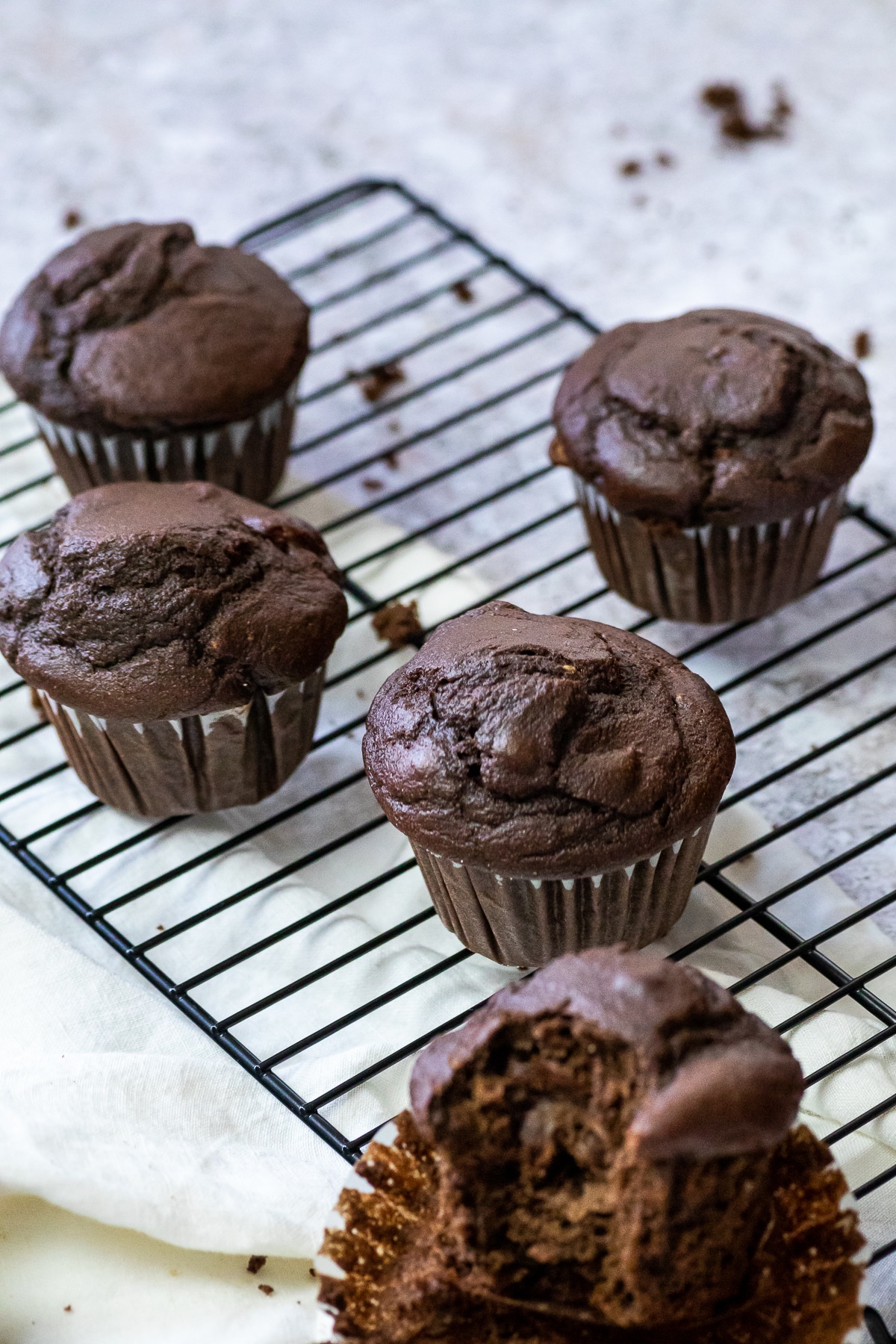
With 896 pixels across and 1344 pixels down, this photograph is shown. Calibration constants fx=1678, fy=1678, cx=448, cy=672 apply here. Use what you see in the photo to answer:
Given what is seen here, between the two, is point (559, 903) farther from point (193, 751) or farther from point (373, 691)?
point (373, 691)

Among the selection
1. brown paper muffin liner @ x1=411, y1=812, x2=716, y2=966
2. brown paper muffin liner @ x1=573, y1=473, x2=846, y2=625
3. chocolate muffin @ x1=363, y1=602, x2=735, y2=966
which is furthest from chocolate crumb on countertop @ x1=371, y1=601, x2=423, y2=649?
brown paper muffin liner @ x1=411, y1=812, x2=716, y2=966

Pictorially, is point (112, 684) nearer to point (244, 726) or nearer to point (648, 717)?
point (244, 726)

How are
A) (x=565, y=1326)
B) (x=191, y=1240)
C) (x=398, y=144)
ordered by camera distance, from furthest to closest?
1. (x=398, y=144)
2. (x=191, y=1240)
3. (x=565, y=1326)

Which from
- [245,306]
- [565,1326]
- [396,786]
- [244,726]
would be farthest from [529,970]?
[245,306]

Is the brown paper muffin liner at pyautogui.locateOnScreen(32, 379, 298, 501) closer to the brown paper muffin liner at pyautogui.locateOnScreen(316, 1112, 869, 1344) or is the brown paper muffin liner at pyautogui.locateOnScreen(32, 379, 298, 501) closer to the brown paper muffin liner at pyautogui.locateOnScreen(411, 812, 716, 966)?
the brown paper muffin liner at pyautogui.locateOnScreen(411, 812, 716, 966)

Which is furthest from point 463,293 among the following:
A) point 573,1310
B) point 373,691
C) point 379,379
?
point 573,1310

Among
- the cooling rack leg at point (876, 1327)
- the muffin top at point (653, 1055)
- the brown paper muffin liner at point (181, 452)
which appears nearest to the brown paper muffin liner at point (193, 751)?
the brown paper muffin liner at point (181, 452)
